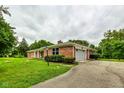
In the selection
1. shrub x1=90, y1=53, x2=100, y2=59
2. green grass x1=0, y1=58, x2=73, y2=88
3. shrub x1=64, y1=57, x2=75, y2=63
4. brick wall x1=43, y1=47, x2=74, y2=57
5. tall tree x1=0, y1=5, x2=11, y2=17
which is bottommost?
green grass x1=0, y1=58, x2=73, y2=88

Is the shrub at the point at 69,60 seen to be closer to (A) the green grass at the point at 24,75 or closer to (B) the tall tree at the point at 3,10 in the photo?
(A) the green grass at the point at 24,75

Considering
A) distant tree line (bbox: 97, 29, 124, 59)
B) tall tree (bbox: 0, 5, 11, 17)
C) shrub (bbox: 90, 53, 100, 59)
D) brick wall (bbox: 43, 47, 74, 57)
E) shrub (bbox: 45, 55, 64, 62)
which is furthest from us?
shrub (bbox: 90, 53, 100, 59)

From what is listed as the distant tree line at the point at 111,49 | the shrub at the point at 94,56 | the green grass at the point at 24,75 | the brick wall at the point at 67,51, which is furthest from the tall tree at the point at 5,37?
the shrub at the point at 94,56

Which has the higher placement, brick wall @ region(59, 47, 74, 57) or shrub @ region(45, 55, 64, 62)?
brick wall @ region(59, 47, 74, 57)

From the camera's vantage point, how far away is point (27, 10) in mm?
9492

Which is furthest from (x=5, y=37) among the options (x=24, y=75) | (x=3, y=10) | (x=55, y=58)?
(x=55, y=58)

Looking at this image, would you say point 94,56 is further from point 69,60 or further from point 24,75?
point 24,75

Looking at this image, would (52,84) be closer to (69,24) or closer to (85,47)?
(69,24)

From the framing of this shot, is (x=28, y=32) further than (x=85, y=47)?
No

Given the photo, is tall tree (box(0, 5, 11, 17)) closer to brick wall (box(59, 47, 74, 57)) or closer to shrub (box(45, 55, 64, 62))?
shrub (box(45, 55, 64, 62))

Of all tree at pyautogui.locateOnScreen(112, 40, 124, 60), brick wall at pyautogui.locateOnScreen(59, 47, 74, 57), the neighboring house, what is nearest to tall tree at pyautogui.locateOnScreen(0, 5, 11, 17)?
the neighboring house

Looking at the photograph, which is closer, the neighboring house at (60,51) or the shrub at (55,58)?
the shrub at (55,58)
